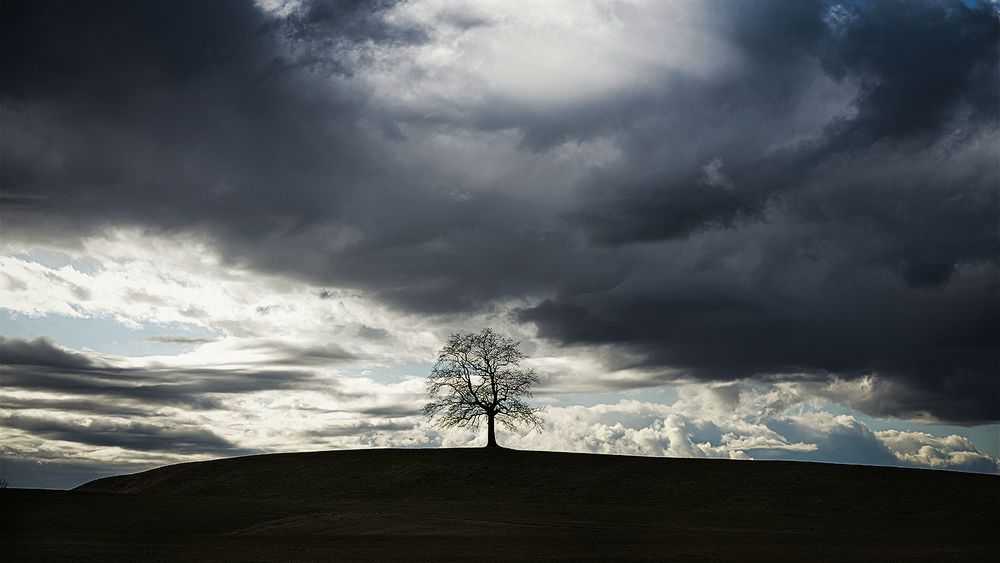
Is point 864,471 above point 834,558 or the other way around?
above

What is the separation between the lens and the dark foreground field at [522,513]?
124ft

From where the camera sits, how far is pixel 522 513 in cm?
5447

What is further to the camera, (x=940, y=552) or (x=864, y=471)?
(x=864, y=471)

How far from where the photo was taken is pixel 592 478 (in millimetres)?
72188

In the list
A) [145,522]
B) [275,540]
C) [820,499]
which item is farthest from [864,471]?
[145,522]

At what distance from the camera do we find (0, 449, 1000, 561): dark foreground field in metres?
37.9

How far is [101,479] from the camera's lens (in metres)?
101

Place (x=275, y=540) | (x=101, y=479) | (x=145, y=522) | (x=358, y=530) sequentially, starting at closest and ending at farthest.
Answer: (x=275, y=540) < (x=358, y=530) < (x=145, y=522) < (x=101, y=479)

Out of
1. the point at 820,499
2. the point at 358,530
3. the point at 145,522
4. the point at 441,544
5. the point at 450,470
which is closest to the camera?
the point at 441,544

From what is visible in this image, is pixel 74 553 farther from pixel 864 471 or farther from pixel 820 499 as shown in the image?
pixel 864 471

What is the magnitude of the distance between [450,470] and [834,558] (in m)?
47.9

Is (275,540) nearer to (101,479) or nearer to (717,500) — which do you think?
(717,500)

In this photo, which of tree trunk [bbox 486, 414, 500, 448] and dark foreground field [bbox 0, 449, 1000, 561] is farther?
tree trunk [bbox 486, 414, 500, 448]

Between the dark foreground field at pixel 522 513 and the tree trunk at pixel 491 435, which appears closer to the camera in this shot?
the dark foreground field at pixel 522 513
